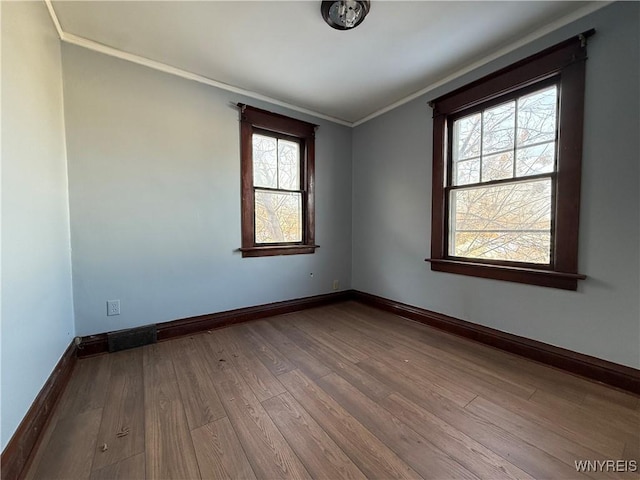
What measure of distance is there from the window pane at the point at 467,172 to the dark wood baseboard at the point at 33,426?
10.6ft

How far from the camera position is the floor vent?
80.5 inches

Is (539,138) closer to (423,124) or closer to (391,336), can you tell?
(423,124)

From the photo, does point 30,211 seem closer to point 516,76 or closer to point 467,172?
point 467,172

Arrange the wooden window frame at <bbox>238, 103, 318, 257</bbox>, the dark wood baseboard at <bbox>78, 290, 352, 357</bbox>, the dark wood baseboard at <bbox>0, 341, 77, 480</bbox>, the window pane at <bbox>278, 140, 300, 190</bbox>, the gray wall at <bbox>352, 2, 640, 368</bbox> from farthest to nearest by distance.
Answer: the window pane at <bbox>278, 140, 300, 190</bbox> → the wooden window frame at <bbox>238, 103, 318, 257</bbox> → the dark wood baseboard at <bbox>78, 290, 352, 357</bbox> → the gray wall at <bbox>352, 2, 640, 368</bbox> → the dark wood baseboard at <bbox>0, 341, 77, 480</bbox>

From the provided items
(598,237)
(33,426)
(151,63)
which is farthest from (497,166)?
(33,426)

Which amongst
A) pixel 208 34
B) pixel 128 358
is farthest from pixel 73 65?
pixel 128 358

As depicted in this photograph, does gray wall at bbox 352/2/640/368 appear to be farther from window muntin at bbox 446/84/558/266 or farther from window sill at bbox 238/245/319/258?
window sill at bbox 238/245/319/258

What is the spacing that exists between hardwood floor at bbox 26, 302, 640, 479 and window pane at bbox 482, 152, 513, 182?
1479 millimetres

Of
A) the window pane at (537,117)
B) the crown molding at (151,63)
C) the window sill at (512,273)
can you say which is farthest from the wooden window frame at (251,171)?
the window pane at (537,117)

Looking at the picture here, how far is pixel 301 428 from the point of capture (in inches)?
50.0

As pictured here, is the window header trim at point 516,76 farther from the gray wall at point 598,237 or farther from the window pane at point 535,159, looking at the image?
Answer: the window pane at point 535,159

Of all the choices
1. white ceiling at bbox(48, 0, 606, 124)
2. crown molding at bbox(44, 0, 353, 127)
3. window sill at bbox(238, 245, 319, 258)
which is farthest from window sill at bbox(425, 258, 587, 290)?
crown molding at bbox(44, 0, 353, 127)

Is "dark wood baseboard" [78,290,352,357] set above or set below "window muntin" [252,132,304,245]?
below

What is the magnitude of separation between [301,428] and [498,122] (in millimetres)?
2695
